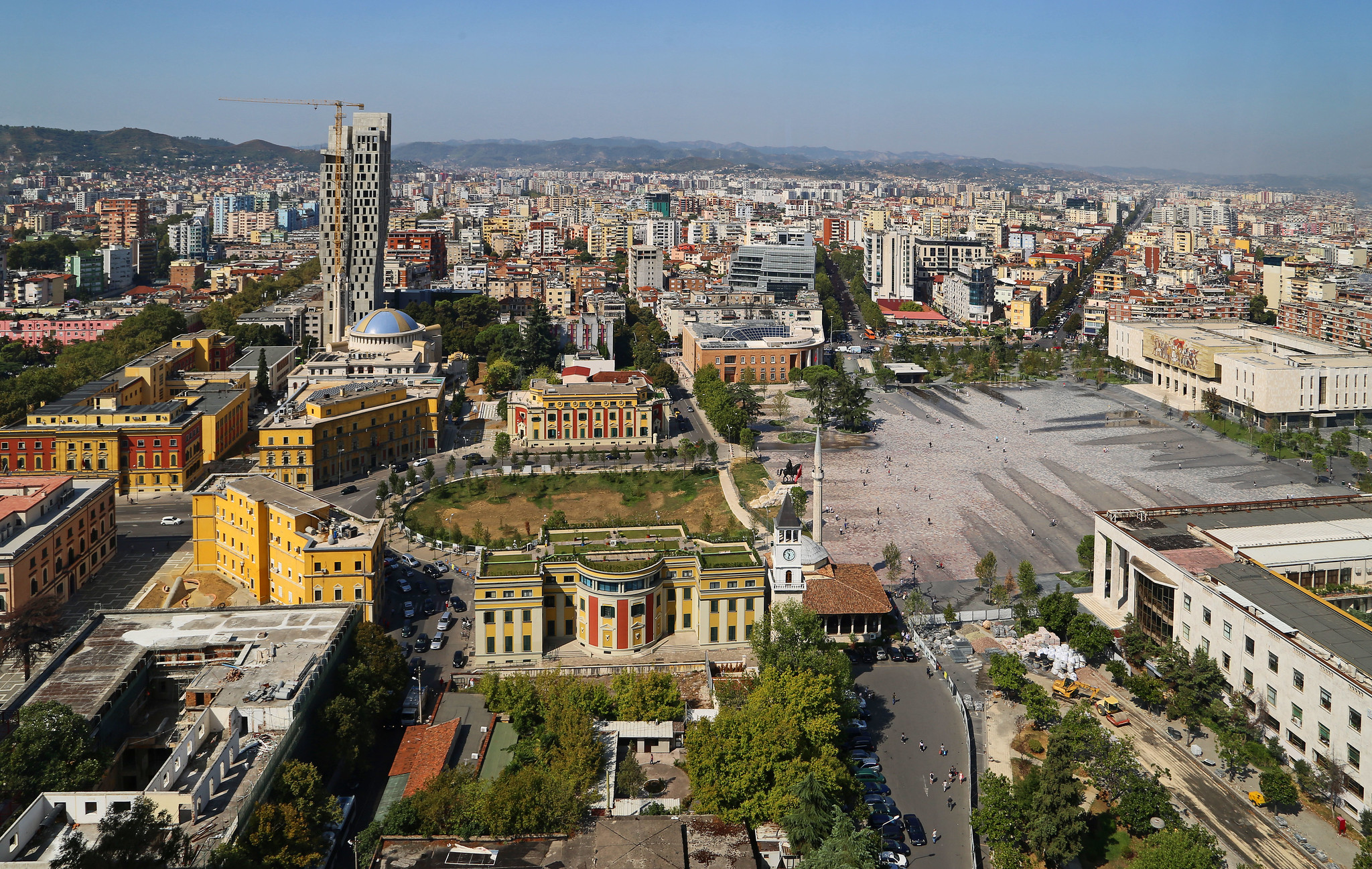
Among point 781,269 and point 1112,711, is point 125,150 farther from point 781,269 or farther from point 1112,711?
point 1112,711

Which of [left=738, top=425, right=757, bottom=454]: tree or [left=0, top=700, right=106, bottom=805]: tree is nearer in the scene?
[left=0, top=700, right=106, bottom=805]: tree

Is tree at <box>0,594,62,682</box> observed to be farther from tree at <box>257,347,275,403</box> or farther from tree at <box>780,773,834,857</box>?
tree at <box>257,347,275,403</box>

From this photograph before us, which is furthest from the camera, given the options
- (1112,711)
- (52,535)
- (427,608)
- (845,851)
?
(427,608)

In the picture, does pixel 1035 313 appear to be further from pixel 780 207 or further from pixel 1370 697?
pixel 780 207

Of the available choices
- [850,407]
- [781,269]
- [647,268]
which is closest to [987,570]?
[850,407]

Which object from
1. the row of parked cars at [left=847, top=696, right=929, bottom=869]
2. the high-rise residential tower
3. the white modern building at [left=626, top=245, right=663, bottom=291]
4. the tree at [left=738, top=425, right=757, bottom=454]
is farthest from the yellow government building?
the white modern building at [left=626, top=245, right=663, bottom=291]

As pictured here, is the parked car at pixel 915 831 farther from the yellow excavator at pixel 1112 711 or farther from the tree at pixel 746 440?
the tree at pixel 746 440
